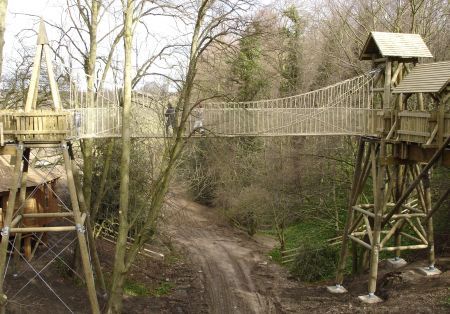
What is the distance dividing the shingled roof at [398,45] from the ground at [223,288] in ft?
16.3

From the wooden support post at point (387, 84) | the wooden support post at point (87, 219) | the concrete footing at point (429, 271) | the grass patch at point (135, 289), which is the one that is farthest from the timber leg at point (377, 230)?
the wooden support post at point (87, 219)

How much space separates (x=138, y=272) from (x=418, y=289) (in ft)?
26.5

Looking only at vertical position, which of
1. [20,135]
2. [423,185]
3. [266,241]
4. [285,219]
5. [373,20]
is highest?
[373,20]

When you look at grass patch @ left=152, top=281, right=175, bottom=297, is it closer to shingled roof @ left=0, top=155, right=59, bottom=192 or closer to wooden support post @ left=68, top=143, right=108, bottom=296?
wooden support post @ left=68, top=143, right=108, bottom=296

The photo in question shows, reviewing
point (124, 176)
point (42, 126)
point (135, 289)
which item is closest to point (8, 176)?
point (135, 289)

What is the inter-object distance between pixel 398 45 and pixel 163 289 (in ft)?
29.2

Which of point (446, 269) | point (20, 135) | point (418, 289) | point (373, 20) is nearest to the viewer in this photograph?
point (20, 135)

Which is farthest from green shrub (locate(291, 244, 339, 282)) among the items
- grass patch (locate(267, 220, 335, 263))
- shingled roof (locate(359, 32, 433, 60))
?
shingled roof (locate(359, 32, 433, 60))

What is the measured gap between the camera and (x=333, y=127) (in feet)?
38.5

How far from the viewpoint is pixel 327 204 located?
18.5 metres

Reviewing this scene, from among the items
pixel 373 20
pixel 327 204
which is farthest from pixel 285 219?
pixel 373 20

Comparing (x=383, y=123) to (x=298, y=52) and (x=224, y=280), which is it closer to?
(x=224, y=280)

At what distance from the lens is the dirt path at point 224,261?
1255 centimetres

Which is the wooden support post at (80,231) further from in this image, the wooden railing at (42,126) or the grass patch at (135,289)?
A: the grass patch at (135,289)
